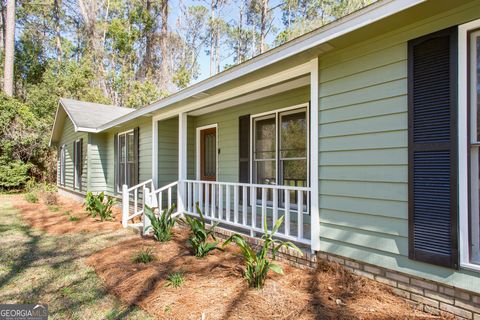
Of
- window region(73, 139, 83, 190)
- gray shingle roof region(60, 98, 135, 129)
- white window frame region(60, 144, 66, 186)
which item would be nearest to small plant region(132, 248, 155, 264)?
gray shingle roof region(60, 98, 135, 129)

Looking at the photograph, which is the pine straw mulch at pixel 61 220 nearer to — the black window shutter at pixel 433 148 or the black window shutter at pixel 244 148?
the black window shutter at pixel 244 148

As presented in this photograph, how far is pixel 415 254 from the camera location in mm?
2473

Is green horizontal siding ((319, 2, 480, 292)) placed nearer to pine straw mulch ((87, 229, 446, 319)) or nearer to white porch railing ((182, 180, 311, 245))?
pine straw mulch ((87, 229, 446, 319))

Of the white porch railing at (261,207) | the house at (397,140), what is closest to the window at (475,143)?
the house at (397,140)

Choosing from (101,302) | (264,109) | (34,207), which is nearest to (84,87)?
(34,207)

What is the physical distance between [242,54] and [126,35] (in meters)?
8.79

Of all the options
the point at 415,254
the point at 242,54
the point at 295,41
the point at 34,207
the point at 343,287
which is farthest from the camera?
the point at 242,54

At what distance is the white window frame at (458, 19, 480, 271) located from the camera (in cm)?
222

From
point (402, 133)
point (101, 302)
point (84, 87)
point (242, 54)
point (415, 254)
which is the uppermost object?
point (242, 54)

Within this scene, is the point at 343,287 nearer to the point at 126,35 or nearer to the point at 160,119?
the point at 160,119

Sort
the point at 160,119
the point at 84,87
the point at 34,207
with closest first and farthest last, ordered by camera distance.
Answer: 1. the point at 160,119
2. the point at 34,207
3. the point at 84,87

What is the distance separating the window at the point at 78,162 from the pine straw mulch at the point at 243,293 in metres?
8.14

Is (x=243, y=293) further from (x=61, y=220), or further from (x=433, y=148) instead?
(x=61, y=220)

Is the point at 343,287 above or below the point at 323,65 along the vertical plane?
below
